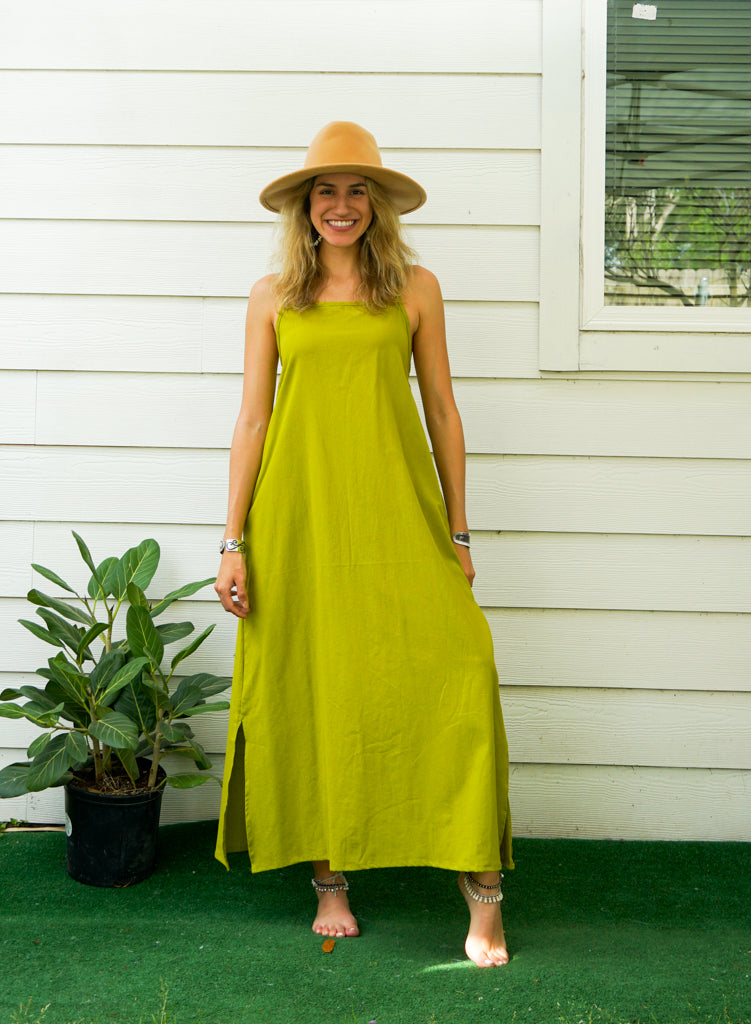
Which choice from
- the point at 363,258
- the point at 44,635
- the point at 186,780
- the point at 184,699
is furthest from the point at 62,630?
the point at 363,258

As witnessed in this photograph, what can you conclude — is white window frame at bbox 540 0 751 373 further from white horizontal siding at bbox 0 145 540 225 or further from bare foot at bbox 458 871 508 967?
bare foot at bbox 458 871 508 967

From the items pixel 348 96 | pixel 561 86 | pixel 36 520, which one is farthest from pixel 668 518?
pixel 36 520

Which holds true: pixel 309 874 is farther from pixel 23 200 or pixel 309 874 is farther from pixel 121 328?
pixel 23 200

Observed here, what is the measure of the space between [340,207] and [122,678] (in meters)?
1.21

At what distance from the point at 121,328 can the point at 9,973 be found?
1.64 meters

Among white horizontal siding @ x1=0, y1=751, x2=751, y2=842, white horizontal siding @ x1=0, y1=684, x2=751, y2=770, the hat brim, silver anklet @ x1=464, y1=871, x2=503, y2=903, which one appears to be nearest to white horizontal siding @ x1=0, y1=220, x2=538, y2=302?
the hat brim

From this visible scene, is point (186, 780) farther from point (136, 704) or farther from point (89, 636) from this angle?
point (89, 636)

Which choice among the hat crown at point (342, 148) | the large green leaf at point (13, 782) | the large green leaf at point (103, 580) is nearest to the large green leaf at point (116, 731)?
the large green leaf at point (13, 782)

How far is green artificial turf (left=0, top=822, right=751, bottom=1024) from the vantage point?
68.0 inches

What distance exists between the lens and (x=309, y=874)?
7.73 feet

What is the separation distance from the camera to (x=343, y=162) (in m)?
1.96

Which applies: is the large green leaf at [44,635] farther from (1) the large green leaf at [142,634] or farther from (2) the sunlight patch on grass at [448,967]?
(2) the sunlight patch on grass at [448,967]

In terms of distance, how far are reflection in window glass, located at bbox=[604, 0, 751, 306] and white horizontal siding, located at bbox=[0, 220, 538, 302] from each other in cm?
29

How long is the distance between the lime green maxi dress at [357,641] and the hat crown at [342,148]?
1.03ft
